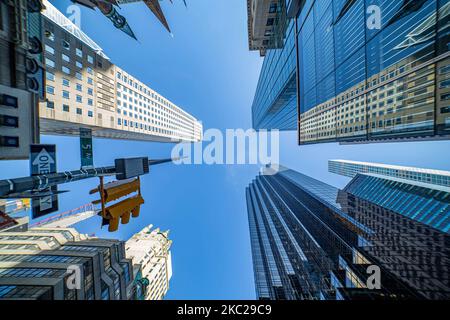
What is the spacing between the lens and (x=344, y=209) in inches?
2020

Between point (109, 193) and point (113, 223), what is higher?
point (109, 193)

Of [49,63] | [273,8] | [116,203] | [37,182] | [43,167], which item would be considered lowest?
[116,203]

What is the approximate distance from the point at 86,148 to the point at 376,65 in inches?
1388

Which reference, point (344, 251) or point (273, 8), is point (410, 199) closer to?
point (344, 251)

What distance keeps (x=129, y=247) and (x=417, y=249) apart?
73.4 m

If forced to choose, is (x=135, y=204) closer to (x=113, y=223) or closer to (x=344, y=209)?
(x=113, y=223)

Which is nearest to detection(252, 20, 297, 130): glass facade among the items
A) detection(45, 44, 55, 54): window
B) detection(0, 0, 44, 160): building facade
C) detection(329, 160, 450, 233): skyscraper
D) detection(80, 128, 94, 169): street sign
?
detection(329, 160, 450, 233): skyscraper

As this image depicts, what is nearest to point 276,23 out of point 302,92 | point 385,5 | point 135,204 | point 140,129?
point 302,92

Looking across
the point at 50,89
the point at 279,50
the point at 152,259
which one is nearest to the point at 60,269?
the point at 50,89

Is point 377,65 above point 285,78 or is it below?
below

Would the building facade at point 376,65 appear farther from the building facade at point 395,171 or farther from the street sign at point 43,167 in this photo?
the building facade at point 395,171

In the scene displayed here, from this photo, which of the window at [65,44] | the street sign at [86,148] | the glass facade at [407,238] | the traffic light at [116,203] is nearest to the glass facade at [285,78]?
the glass facade at [407,238]

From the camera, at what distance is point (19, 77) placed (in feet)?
39.5
